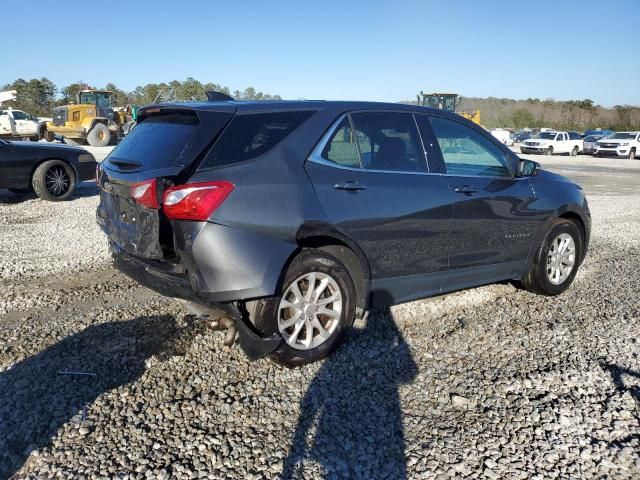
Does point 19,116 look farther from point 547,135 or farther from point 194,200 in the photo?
point 547,135

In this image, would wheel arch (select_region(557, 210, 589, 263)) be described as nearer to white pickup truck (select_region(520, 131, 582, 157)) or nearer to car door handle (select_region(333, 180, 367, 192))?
car door handle (select_region(333, 180, 367, 192))

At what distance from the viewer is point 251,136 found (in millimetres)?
3322

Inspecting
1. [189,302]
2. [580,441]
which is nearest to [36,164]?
[189,302]

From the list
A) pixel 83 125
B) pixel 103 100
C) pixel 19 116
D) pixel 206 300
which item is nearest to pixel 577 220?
pixel 206 300

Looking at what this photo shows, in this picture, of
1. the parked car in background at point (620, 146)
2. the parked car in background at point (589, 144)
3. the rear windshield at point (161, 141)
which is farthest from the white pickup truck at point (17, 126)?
the parked car in background at point (589, 144)

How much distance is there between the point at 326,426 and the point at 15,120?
2916 cm

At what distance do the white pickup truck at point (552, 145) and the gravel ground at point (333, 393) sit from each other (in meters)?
31.2

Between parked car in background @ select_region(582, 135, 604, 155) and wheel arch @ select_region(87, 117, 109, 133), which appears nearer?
wheel arch @ select_region(87, 117, 109, 133)

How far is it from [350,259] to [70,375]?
199 cm

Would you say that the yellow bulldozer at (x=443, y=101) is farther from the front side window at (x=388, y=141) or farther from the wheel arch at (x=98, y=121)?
the front side window at (x=388, y=141)

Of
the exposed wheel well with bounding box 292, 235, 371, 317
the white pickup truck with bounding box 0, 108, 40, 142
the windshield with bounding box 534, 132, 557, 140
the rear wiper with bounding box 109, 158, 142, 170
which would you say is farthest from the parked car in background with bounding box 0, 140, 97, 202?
the windshield with bounding box 534, 132, 557, 140

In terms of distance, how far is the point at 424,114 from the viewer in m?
4.20

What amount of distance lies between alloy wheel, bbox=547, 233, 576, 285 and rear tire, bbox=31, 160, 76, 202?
8.72 meters

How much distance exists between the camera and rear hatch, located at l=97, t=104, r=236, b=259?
3.14m
